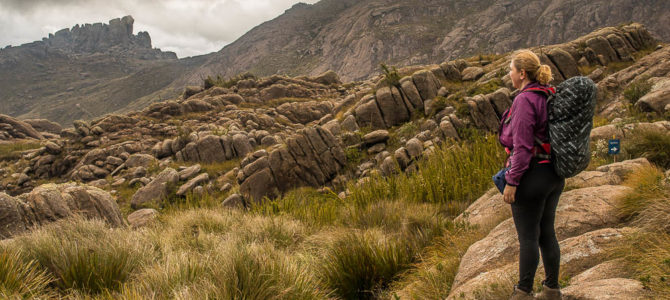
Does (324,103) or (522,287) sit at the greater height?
(324,103)

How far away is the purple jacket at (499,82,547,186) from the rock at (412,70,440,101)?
57.7 feet

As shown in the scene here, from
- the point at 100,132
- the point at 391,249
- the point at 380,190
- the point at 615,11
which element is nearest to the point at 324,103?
the point at 100,132

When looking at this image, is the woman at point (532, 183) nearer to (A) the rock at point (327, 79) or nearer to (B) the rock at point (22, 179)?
(B) the rock at point (22, 179)

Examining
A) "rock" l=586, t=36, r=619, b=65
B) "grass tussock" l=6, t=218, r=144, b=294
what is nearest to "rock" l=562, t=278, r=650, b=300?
"grass tussock" l=6, t=218, r=144, b=294

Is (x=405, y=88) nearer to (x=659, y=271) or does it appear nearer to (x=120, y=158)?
(x=659, y=271)

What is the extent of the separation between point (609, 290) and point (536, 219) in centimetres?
70

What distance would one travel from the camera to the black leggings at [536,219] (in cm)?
270

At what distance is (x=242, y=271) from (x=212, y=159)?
22.6 meters

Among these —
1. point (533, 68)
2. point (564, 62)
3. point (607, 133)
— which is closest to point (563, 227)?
point (533, 68)

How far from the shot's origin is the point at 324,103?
39562mm

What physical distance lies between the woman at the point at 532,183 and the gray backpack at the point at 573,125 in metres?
0.12

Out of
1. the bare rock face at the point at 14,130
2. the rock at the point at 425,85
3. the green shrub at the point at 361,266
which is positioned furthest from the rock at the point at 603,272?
the bare rock face at the point at 14,130

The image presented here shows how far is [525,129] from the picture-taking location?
2.73m

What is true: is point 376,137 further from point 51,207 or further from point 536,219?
point 536,219
